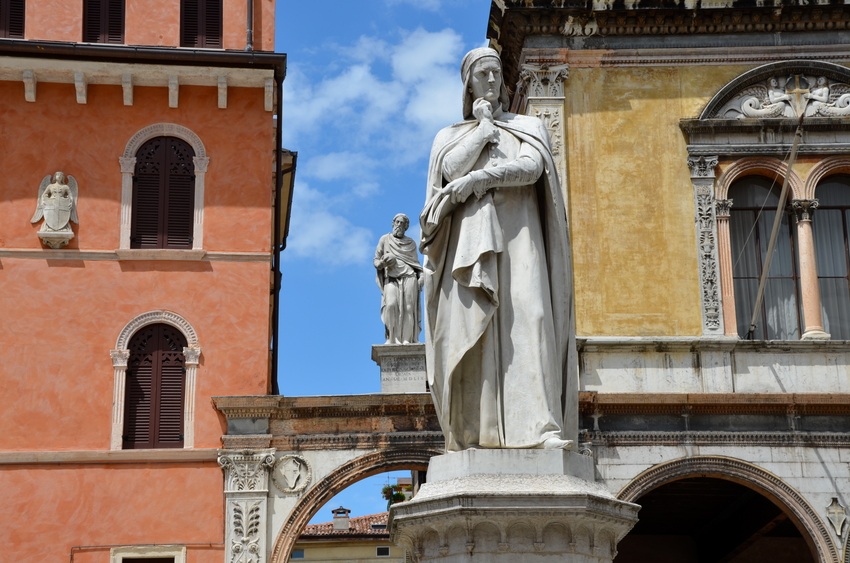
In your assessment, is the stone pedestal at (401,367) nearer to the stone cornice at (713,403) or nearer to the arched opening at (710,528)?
the stone cornice at (713,403)

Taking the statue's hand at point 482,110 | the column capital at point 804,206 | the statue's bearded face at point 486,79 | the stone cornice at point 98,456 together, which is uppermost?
the column capital at point 804,206

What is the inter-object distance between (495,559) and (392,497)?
37.6m

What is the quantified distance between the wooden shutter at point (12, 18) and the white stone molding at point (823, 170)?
1325 centimetres

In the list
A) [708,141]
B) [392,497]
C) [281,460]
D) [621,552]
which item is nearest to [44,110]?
[281,460]

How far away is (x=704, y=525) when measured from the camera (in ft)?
87.6

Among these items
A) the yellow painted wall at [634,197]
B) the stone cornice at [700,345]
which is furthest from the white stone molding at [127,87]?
the stone cornice at [700,345]

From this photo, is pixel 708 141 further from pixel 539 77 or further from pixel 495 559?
pixel 495 559

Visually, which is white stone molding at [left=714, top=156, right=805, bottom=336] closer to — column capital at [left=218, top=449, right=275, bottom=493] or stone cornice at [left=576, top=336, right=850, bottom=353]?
stone cornice at [left=576, top=336, right=850, bottom=353]

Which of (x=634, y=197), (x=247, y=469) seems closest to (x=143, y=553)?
(x=247, y=469)

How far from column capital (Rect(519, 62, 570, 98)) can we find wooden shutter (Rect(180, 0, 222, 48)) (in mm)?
5332

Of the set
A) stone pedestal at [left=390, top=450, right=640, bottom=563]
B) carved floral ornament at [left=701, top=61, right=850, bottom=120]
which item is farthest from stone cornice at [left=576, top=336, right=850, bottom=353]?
stone pedestal at [left=390, top=450, right=640, bottom=563]

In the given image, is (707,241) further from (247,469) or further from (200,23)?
(200,23)

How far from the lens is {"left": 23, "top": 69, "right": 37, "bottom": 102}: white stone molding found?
943 inches

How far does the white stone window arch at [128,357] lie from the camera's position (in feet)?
74.5
